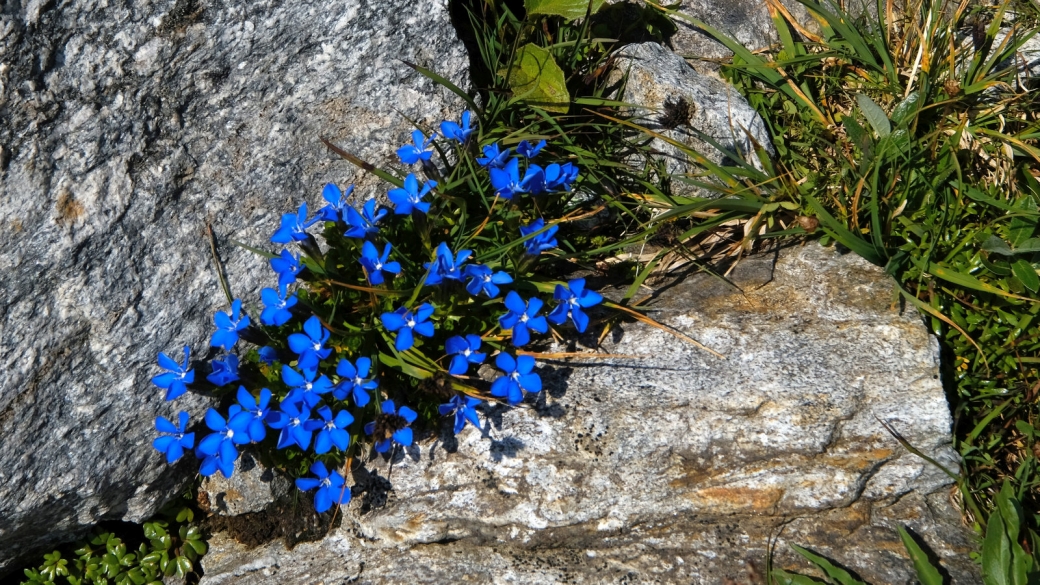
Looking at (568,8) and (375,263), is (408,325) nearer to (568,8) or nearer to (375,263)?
(375,263)

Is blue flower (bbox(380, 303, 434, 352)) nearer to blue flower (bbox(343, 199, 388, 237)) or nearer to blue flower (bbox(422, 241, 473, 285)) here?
blue flower (bbox(422, 241, 473, 285))

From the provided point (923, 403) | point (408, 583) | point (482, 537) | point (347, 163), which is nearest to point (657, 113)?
point (347, 163)

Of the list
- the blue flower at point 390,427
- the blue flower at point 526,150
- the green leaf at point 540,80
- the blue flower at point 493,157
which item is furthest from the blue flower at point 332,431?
the green leaf at point 540,80

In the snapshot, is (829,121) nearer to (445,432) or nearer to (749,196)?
(749,196)

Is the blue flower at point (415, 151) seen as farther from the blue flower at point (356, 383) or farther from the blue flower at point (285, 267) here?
the blue flower at point (356, 383)

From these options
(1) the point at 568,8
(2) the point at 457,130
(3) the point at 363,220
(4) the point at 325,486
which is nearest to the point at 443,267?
(3) the point at 363,220

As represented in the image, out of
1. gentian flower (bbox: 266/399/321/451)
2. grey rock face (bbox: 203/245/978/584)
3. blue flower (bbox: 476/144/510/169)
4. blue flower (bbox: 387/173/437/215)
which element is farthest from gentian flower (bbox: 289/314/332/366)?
blue flower (bbox: 476/144/510/169)
